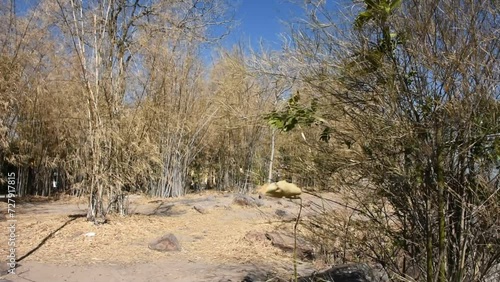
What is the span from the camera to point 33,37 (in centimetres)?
1039

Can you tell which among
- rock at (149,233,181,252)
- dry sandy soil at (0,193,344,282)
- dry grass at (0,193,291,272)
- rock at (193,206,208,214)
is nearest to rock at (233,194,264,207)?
rock at (193,206,208,214)

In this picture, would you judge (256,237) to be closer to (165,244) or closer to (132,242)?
(165,244)

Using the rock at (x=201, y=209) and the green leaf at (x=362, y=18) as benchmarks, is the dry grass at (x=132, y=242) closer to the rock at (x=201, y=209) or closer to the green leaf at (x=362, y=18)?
the rock at (x=201, y=209)

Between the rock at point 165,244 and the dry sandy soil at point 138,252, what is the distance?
10 centimetres

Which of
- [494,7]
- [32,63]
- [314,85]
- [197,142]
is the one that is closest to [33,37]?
[32,63]

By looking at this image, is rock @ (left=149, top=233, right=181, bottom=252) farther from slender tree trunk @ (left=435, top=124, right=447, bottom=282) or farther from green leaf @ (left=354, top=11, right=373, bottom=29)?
green leaf @ (left=354, top=11, right=373, bottom=29)

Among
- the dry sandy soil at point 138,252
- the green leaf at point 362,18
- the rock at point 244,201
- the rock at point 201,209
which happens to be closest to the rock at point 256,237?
the dry sandy soil at point 138,252

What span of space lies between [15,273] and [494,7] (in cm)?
501

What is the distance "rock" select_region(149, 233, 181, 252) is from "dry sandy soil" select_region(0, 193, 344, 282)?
0.31 feet

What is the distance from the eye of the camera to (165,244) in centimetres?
618

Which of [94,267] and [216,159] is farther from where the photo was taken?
[216,159]

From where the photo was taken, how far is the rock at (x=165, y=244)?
6111mm

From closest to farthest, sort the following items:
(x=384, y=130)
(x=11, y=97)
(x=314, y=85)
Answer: (x=384, y=130) < (x=314, y=85) < (x=11, y=97)

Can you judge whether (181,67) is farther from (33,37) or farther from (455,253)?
(455,253)
